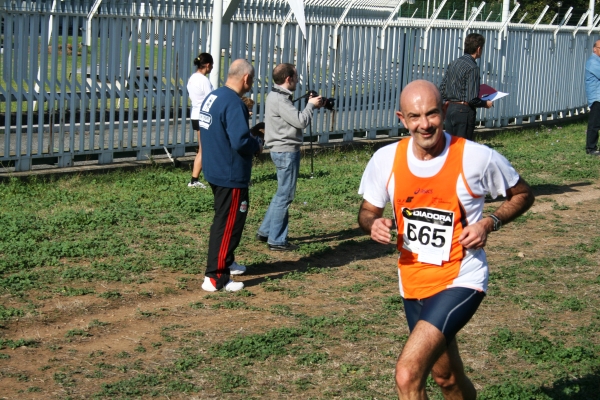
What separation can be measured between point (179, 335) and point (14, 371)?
49.3 inches

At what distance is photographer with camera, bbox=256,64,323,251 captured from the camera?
8.71 metres

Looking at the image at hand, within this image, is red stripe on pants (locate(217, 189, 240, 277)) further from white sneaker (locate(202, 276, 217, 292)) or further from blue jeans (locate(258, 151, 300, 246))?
blue jeans (locate(258, 151, 300, 246))

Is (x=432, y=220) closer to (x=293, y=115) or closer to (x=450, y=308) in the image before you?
(x=450, y=308)

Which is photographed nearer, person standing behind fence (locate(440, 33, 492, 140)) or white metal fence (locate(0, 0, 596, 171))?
person standing behind fence (locate(440, 33, 492, 140))

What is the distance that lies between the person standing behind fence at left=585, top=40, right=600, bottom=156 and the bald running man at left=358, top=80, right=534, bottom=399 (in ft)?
39.2

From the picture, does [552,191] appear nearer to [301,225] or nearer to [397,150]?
[301,225]

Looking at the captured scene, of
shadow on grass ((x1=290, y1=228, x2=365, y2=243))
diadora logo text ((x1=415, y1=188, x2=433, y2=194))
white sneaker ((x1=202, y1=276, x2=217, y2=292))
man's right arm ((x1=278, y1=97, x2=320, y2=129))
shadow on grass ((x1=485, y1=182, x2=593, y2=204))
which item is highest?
man's right arm ((x1=278, y1=97, x2=320, y2=129))

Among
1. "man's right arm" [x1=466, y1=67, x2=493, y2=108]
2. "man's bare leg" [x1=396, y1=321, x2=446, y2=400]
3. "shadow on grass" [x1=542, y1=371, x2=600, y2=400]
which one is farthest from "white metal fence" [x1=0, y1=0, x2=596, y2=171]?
"man's bare leg" [x1=396, y1=321, x2=446, y2=400]

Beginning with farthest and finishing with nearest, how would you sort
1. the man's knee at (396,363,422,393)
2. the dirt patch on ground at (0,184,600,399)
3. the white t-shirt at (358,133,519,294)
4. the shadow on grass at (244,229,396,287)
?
the shadow on grass at (244,229,396,287)
the dirt patch on ground at (0,184,600,399)
the white t-shirt at (358,133,519,294)
the man's knee at (396,363,422,393)

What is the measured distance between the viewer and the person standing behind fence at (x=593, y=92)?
1548 cm

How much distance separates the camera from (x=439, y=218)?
170 inches

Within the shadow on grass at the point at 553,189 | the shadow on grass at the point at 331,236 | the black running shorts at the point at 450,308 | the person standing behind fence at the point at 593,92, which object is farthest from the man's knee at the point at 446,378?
the person standing behind fence at the point at 593,92

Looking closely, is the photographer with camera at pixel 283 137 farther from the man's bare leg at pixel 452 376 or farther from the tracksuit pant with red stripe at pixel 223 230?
the man's bare leg at pixel 452 376

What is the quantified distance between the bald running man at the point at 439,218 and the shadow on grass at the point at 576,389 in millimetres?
1396
